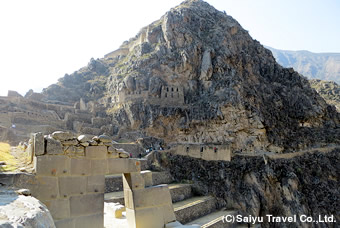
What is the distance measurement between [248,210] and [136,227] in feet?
53.5

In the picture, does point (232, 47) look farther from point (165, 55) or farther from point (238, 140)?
point (238, 140)

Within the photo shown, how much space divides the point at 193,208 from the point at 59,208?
1112 cm

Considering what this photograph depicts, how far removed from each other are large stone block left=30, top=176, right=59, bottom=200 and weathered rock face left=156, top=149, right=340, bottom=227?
1508cm

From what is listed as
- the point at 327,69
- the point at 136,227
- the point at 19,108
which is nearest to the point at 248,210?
the point at 136,227

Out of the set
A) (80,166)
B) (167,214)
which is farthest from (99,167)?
(167,214)

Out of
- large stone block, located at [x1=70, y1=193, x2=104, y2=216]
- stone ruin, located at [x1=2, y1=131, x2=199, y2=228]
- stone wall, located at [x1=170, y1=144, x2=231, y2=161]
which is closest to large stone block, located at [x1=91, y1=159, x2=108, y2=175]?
stone ruin, located at [x1=2, y1=131, x2=199, y2=228]

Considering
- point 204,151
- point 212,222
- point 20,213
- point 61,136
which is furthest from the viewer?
point 204,151

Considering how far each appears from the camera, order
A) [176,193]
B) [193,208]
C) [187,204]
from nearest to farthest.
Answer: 1. [193,208]
2. [187,204]
3. [176,193]

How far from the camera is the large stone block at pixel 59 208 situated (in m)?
5.63

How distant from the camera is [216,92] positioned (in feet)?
108

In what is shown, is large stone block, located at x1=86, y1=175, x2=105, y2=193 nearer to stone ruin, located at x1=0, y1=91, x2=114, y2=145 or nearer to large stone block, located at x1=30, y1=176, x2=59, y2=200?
large stone block, located at x1=30, y1=176, x2=59, y2=200

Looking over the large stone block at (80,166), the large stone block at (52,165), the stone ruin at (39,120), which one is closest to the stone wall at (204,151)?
the stone ruin at (39,120)

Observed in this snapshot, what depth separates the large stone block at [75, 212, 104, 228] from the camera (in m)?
5.98

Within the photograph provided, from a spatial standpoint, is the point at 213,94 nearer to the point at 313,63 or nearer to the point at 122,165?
the point at 122,165
